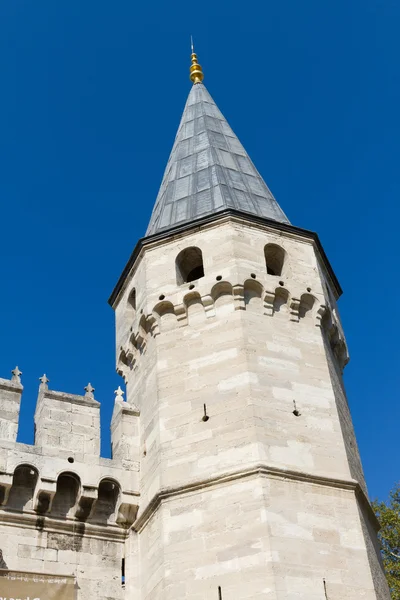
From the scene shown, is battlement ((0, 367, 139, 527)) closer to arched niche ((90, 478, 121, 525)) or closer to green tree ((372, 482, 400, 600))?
arched niche ((90, 478, 121, 525))

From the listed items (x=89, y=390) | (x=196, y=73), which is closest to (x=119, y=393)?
(x=89, y=390)

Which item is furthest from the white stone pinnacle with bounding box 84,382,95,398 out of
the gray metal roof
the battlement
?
the gray metal roof

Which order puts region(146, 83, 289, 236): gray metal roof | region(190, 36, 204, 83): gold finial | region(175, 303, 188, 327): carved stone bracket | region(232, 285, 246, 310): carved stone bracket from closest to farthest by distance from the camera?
region(232, 285, 246, 310): carved stone bracket → region(175, 303, 188, 327): carved stone bracket → region(146, 83, 289, 236): gray metal roof → region(190, 36, 204, 83): gold finial

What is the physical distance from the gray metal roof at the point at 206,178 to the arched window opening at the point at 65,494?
18.3ft

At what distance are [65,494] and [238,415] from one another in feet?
10.4

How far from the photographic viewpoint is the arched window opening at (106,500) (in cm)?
1329

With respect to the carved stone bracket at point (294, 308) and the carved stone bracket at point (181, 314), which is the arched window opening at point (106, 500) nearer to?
the carved stone bracket at point (181, 314)

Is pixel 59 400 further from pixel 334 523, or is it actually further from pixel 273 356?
pixel 334 523

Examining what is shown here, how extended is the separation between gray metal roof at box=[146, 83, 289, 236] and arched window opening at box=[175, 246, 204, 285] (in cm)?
92

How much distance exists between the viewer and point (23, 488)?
1294 cm

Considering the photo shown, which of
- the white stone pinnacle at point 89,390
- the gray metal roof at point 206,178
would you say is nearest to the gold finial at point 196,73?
the gray metal roof at point 206,178

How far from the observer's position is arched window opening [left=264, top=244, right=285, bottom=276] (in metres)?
15.4

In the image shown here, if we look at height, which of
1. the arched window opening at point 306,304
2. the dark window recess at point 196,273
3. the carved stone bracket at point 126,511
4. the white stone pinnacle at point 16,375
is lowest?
the carved stone bracket at point 126,511

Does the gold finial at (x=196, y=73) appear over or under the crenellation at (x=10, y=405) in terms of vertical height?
over
